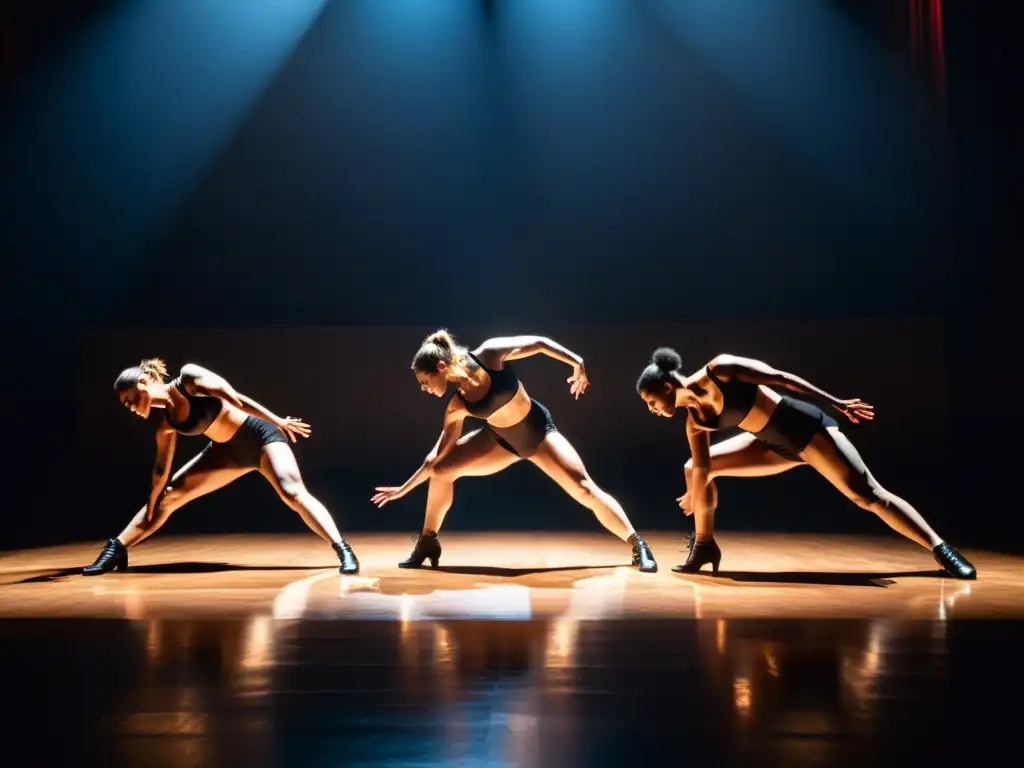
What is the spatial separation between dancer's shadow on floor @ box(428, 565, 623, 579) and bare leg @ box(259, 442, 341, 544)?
1.47 ft

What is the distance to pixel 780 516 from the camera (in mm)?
6094

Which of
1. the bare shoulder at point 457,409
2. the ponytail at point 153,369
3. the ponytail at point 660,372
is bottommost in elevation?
the bare shoulder at point 457,409

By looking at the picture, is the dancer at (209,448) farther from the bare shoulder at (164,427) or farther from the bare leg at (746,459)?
the bare leg at (746,459)

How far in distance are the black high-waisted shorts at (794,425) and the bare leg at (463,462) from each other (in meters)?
1.08

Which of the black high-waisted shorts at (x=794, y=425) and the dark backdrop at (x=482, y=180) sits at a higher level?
the dark backdrop at (x=482, y=180)

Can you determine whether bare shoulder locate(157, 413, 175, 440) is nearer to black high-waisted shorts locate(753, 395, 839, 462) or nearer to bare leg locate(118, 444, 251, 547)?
bare leg locate(118, 444, 251, 547)

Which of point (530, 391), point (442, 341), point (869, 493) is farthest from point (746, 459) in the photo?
point (530, 391)

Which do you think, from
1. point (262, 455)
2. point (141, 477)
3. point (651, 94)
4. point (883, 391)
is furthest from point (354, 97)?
point (883, 391)

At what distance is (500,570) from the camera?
3893mm

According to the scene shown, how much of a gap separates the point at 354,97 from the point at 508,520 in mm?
3883

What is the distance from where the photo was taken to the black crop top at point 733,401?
369 cm

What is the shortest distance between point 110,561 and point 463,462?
4.89ft

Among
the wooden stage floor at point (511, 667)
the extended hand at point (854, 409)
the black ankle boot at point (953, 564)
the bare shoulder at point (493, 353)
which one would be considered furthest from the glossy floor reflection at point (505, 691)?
the bare shoulder at point (493, 353)

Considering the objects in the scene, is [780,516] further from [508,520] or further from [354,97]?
[354,97]
